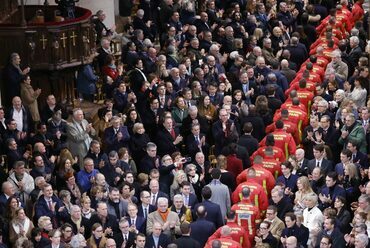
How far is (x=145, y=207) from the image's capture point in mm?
24406

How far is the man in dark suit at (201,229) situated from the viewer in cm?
2359

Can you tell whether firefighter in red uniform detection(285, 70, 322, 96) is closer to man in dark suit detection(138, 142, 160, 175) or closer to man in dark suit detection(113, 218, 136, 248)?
man in dark suit detection(138, 142, 160, 175)

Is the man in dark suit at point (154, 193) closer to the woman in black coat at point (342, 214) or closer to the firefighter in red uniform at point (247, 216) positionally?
the firefighter in red uniform at point (247, 216)

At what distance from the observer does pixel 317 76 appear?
30562 mm

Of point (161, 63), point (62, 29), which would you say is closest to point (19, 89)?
point (62, 29)

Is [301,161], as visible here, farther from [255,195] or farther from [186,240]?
[186,240]

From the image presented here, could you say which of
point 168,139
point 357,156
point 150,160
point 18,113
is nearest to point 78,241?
point 150,160

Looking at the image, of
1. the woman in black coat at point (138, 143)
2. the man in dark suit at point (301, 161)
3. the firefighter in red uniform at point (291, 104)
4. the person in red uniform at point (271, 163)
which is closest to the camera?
the man in dark suit at point (301, 161)

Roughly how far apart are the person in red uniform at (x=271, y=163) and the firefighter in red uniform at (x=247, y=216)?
191 centimetres

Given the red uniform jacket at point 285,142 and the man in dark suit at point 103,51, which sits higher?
the man in dark suit at point 103,51

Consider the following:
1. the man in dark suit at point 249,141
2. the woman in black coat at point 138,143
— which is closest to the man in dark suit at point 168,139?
the woman in black coat at point 138,143

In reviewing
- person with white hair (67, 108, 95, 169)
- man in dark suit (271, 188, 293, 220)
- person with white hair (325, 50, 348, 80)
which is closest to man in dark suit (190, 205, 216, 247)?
man in dark suit (271, 188, 293, 220)

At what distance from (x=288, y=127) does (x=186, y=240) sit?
17.7 ft

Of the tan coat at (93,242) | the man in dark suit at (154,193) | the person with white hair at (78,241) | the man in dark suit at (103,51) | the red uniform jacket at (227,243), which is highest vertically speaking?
the man in dark suit at (103,51)
